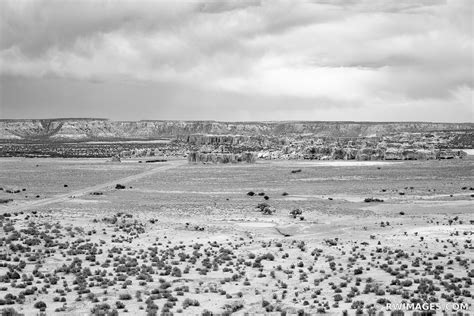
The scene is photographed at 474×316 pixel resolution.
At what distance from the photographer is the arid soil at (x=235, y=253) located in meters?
20.6

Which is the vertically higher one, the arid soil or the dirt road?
the arid soil

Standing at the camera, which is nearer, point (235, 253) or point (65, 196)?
point (235, 253)

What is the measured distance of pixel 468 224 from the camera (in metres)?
38.5

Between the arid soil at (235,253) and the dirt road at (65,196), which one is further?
the dirt road at (65,196)

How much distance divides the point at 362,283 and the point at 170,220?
77.9 ft

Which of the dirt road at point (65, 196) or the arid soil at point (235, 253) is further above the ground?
the arid soil at point (235, 253)

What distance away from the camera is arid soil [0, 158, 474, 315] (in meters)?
20.6

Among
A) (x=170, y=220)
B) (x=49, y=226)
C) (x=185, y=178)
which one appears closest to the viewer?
(x=49, y=226)

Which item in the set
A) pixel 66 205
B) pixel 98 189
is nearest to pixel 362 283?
pixel 66 205

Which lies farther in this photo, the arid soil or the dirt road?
the dirt road

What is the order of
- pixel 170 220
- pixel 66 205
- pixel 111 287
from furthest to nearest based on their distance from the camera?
pixel 66 205, pixel 170 220, pixel 111 287

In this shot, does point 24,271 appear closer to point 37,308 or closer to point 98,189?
point 37,308

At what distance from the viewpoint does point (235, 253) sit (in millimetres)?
30562

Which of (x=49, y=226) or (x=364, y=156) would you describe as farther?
(x=364, y=156)
